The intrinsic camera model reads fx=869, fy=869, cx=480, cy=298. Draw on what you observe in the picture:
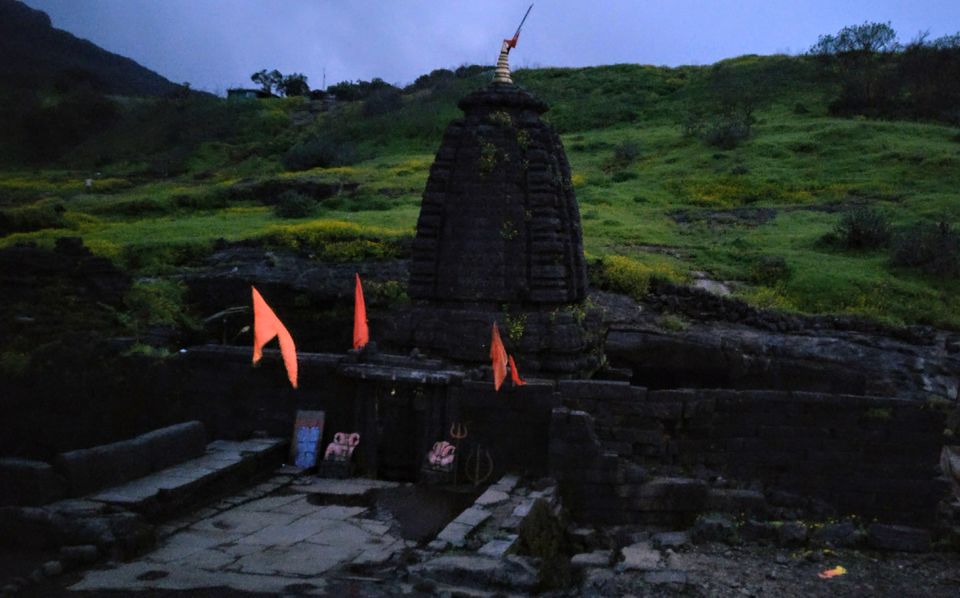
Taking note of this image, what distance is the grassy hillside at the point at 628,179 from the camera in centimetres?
2452

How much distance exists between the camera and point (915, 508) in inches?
458

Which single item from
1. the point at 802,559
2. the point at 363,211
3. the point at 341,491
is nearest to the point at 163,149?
the point at 363,211

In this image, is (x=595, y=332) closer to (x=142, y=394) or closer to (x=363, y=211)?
(x=142, y=394)

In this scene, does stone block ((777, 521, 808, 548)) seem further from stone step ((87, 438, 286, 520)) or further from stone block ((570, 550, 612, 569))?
stone step ((87, 438, 286, 520))

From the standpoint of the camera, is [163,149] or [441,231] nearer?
[441,231]

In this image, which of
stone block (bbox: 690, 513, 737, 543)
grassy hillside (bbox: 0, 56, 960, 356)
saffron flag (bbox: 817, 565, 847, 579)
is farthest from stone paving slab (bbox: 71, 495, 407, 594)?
grassy hillside (bbox: 0, 56, 960, 356)

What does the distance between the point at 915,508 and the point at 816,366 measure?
8.42 meters

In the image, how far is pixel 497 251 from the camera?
44.4ft

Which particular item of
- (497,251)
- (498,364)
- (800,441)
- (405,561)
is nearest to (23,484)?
(405,561)

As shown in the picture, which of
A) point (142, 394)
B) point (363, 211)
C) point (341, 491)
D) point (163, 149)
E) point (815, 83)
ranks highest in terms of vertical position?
point (815, 83)

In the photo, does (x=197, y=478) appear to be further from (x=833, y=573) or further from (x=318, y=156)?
(x=318, y=156)

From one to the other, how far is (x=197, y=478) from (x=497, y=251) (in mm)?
6063

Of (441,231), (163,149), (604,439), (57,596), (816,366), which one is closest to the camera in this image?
(57,596)

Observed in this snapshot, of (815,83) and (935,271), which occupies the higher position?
(815,83)
